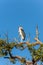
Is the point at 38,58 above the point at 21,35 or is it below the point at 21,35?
below

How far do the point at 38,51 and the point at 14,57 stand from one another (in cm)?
176

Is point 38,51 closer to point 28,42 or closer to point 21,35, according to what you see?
point 28,42

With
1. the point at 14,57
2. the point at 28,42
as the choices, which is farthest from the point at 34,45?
the point at 14,57

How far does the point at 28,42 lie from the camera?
18859mm

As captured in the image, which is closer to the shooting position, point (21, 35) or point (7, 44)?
point (7, 44)

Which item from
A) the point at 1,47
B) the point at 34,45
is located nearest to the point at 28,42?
the point at 34,45

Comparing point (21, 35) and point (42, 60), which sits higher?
point (21, 35)

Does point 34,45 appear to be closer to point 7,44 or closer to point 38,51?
point 38,51

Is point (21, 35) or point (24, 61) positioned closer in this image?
point (24, 61)

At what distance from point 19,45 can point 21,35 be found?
2.54 meters

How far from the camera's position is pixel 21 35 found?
21547 millimetres

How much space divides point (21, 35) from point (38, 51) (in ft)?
9.93

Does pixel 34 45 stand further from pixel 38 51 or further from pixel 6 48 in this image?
pixel 6 48

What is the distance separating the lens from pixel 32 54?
19.0m
